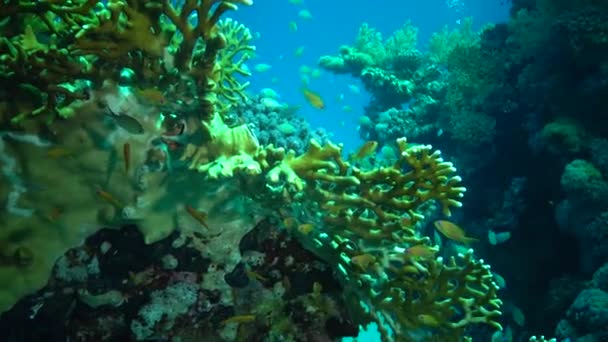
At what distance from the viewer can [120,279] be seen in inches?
126

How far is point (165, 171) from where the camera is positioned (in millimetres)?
3113

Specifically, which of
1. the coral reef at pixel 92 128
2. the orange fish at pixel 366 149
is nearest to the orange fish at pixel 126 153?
the coral reef at pixel 92 128

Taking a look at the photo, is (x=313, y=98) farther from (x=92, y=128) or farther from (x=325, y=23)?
(x=325, y=23)

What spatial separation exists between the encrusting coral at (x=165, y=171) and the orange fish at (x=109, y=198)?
58 millimetres

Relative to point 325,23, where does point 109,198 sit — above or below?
below

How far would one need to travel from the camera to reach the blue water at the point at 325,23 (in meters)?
83.0

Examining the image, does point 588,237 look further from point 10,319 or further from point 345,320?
point 10,319

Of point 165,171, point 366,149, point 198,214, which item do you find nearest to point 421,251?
point 366,149

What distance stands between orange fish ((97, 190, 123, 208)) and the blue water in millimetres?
77843

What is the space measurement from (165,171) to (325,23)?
94520 millimetres

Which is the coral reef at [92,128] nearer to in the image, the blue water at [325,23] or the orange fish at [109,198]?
the orange fish at [109,198]

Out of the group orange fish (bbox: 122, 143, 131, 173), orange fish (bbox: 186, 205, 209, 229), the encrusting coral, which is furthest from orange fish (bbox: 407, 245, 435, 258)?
orange fish (bbox: 122, 143, 131, 173)

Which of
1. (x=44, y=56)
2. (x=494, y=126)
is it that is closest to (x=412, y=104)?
(x=494, y=126)

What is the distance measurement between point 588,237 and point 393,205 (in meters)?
6.45
